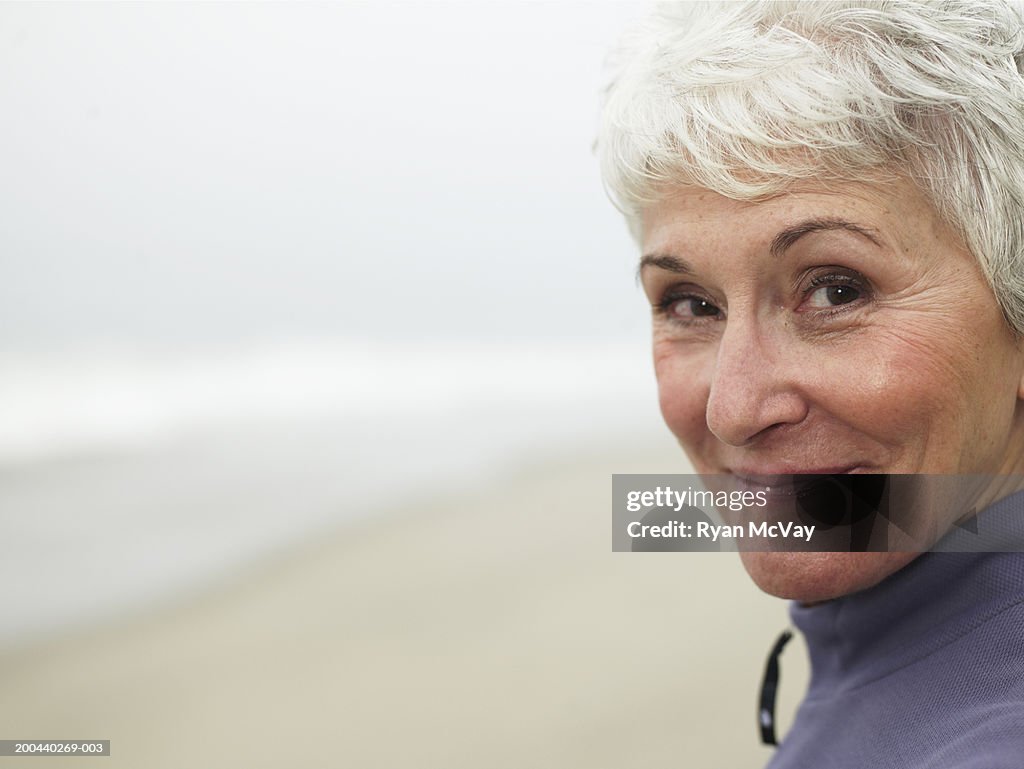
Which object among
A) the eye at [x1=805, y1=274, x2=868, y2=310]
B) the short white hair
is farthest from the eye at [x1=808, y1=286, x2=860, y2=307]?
the short white hair

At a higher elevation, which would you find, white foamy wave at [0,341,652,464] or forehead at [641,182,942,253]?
white foamy wave at [0,341,652,464]

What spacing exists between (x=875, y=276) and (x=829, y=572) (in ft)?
1.51

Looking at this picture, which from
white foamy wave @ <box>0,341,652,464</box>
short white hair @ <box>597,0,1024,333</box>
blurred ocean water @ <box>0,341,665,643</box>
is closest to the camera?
short white hair @ <box>597,0,1024,333</box>

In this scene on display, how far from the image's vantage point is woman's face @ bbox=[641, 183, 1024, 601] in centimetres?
139

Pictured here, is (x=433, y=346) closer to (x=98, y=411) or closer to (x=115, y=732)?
(x=98, y=411)

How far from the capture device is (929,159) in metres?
1.38

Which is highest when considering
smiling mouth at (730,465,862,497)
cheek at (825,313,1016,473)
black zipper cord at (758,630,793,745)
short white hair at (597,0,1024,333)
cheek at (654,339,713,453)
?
short white hair at (597,0,1024,333)

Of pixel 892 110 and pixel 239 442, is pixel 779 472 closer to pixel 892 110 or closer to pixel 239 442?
pixel 892 110

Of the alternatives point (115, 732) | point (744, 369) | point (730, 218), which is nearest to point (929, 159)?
point (730, 218)

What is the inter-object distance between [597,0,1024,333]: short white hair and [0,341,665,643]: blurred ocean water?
532cm

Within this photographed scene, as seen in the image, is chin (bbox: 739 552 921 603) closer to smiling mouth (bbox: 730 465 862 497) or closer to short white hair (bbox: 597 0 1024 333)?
smiling mouth (bbox: 730 465 862 497)

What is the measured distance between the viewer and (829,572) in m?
1.49

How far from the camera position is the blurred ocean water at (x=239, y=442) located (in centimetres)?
639

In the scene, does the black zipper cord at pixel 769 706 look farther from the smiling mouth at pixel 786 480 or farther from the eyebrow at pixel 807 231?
the eyebrow at pixel 807 231
